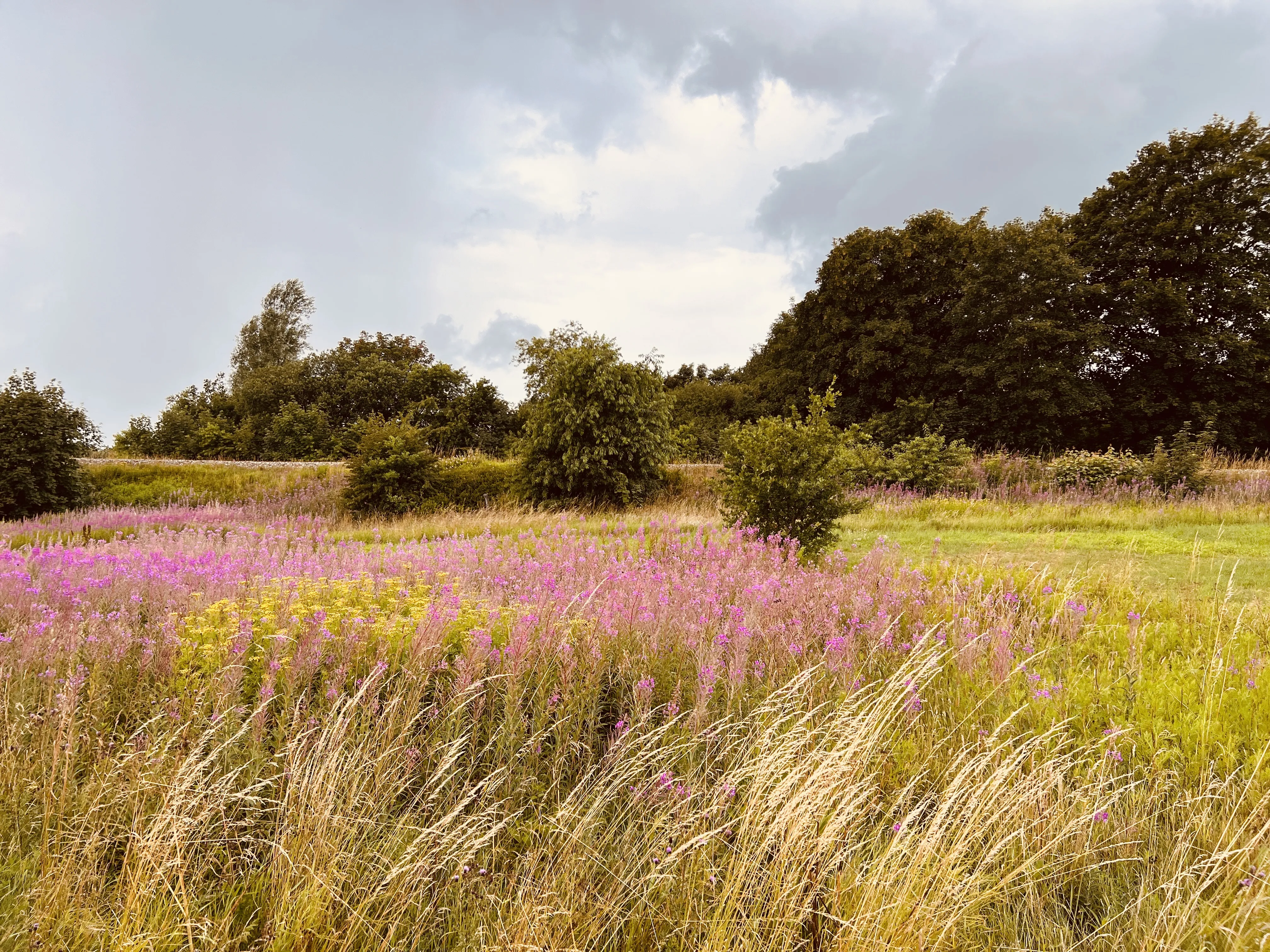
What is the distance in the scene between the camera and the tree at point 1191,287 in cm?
2178

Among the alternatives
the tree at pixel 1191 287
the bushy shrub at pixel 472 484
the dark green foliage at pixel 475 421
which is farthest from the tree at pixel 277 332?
the tree at pixel 1191 287

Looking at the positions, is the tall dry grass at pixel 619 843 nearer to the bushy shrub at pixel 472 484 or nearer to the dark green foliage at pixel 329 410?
the bushy shrub at pixel 472 484

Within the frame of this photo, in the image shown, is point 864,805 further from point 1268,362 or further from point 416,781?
point 1268,362

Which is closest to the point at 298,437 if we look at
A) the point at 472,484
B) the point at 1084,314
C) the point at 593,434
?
the point at 472,484

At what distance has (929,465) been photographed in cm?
1544

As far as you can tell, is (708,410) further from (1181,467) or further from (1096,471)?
(1181,467)

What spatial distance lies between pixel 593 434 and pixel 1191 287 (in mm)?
23051

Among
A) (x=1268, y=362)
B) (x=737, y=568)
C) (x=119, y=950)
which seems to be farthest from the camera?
(x=1268, y=362)

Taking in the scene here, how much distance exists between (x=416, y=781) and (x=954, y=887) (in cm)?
217

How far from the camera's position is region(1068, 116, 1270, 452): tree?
21.8 metres

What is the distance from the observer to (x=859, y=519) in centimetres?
1170

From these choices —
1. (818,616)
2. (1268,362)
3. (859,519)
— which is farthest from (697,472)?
(1268,362)

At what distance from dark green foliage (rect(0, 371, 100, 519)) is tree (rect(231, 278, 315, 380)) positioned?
2626 cm

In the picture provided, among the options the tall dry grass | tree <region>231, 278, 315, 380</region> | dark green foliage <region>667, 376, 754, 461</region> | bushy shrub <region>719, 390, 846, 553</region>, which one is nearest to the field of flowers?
the tall dry grass
